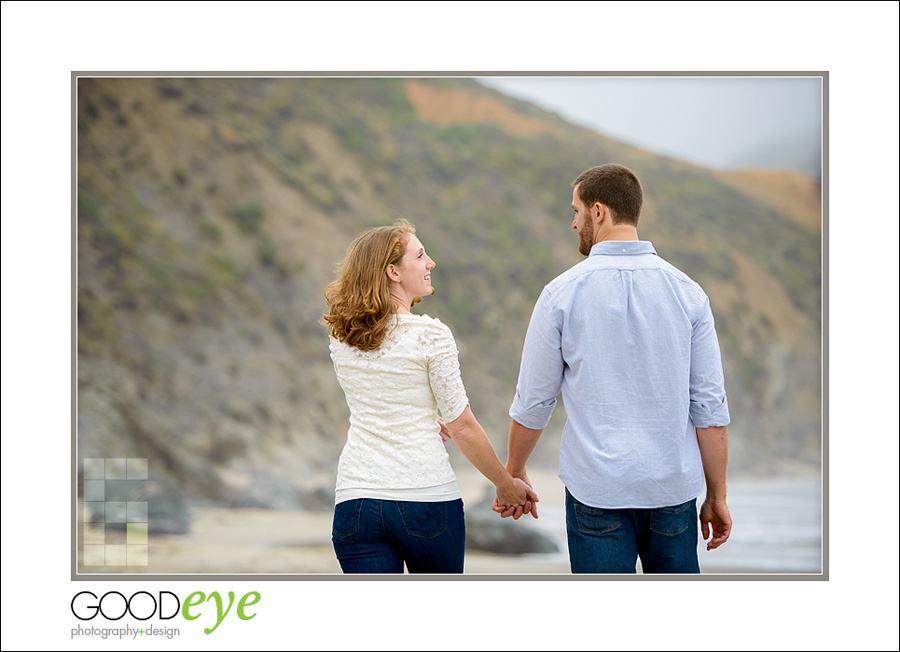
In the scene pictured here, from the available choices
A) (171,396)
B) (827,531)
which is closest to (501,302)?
(171,396)

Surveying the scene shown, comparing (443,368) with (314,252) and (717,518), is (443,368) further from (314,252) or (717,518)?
(314,252)

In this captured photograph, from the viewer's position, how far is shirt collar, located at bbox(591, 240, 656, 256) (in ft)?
7.69

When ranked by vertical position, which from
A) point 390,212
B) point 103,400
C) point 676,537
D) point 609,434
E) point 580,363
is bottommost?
point 103,400

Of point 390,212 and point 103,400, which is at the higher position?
point 390,212

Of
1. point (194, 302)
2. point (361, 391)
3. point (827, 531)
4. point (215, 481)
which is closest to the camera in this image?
point (361, 391)

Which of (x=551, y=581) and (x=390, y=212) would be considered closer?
(x=551, y=581)

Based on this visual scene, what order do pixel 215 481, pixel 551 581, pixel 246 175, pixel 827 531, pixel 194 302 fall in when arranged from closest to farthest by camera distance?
pixel 551 581 < pixel 827 531 < pixel 215 481 < pixel 194 302 < pixel 246 175

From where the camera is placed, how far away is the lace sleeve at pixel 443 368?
Answer: 2238mm

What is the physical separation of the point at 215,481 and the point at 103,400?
2118 mm

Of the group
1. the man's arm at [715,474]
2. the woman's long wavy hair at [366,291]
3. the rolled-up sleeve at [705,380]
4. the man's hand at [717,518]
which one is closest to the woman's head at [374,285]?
the woman's long wavy hair at [366,291]

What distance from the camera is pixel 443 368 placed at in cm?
225

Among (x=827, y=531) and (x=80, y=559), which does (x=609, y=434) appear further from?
(x=80, y=559)

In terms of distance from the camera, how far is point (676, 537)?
2.28m

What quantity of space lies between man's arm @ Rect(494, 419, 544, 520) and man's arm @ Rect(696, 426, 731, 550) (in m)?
0.44
